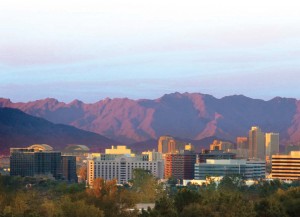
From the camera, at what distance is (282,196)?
102 metres

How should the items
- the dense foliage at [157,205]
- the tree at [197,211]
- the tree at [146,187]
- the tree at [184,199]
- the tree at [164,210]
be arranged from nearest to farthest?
the tree at [164,210], the dense foliage at [157,205], the tree at [197,211], the tree at [184,199], the tree at [146,187]

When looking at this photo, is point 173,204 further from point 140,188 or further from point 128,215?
point 140,188

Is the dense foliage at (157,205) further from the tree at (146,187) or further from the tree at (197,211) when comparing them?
the tree at (146,187)

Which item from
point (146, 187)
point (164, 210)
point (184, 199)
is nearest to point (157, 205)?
point (164, 210)

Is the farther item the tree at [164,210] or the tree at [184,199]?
the tree at [184,199]

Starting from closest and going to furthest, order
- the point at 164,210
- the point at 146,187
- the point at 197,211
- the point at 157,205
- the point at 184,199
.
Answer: the point at 164,210 → the point at 157,205 → the point at 197,211 → the point at 184,199 → the point at 146,187

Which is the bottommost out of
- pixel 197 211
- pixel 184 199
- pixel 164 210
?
pixel 197 211

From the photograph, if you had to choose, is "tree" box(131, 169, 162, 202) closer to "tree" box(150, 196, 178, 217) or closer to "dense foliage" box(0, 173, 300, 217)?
"dense foliage" box(0, 173, 300, 217)

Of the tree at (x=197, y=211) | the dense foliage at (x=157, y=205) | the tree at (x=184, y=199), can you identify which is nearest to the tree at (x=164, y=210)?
the dense foliage at (x=157, y=205)

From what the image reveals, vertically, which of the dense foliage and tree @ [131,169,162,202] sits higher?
the dense foliage

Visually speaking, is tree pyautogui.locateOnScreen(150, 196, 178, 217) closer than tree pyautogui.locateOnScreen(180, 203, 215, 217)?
Yes

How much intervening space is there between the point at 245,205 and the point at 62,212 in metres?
17.0

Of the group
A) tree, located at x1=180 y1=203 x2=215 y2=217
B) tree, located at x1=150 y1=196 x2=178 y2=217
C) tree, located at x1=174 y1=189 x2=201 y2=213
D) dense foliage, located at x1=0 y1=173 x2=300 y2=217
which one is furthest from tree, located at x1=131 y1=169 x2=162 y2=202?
tree, located at x1=150 y1=196 x2=178 y2=217

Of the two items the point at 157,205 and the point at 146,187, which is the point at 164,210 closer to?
the point at 157,205
